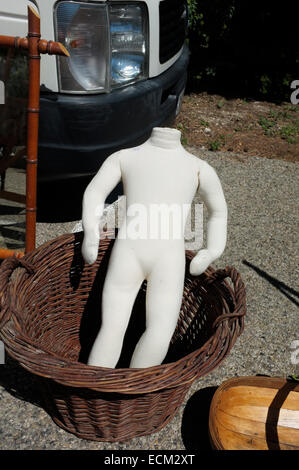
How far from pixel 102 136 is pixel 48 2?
0.71 meters

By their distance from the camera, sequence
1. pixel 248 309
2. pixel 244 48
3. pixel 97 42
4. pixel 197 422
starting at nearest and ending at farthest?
pixel 197 422 < pixel 97 42 < pixel 248 309 < pixel 244 48

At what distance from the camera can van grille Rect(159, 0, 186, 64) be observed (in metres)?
2.89

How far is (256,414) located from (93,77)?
1.81 m

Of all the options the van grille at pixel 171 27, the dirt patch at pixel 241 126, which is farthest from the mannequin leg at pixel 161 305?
the dirt patch at pixel 241 126

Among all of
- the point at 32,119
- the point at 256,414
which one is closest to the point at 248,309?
the point at 256,414

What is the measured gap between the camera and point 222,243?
5.97 ft

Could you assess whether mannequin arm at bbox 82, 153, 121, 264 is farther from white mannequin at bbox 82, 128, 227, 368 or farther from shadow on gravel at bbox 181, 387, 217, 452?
shadow on gravel at bbox 181, 387, 217, 452

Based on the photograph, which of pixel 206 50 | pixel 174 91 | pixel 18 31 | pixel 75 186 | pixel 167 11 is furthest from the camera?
pixel 206 50

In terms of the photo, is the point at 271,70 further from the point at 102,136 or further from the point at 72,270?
the point at 72,270

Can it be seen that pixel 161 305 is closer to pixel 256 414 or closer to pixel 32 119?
pixel 256 414

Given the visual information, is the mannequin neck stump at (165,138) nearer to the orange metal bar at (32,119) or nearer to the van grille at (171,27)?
the orange metal bar at (32,119)

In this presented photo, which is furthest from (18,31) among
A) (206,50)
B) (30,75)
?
(206,50)

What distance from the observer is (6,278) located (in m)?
1.74
